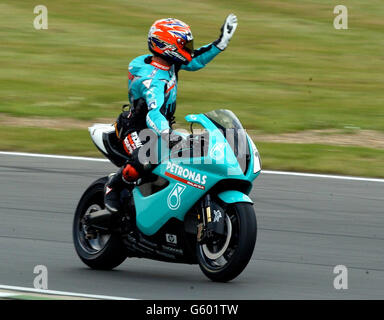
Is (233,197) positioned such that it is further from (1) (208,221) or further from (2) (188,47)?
(2) (188,47)

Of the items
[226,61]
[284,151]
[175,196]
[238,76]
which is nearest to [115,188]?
[175,196]

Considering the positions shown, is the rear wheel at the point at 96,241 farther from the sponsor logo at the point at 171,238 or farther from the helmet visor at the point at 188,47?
the helmet visor at the point at 188,47

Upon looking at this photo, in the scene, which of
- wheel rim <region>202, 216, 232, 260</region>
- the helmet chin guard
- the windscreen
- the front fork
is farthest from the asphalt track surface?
the helmet chin guard

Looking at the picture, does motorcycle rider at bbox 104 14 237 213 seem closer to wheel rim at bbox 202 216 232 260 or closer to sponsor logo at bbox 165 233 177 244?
A: sponsor logo at bbox 165 233 177 244

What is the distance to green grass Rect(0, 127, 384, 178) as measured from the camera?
36.1 feet

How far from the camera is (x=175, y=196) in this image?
6480 mm

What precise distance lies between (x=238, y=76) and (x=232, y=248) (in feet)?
35.7

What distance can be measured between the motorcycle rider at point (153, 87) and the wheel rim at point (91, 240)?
0.36 m

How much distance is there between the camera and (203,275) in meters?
6.82

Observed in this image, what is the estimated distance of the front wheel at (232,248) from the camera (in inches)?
237

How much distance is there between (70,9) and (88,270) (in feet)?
49.2

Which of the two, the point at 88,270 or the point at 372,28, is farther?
the point at 372,28
